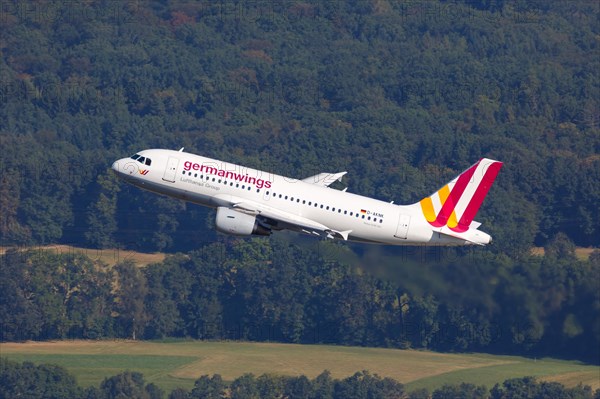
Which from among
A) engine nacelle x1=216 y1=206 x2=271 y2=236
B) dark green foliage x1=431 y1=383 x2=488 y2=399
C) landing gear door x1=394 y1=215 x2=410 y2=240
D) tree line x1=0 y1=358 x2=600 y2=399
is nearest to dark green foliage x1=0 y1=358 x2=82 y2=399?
tree line x1=0 y1=358 x2=600 y2=399

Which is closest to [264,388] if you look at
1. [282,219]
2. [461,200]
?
[461,200]

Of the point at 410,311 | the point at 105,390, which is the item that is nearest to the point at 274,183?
the point at 105,390

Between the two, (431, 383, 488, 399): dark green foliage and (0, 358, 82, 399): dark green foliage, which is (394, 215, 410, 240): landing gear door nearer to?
(431, 383, 488, 399): dark green foliage

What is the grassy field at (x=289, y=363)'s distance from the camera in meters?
181

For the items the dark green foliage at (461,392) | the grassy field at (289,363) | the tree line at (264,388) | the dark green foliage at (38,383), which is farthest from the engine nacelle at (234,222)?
the dark green foliage at (38,383)

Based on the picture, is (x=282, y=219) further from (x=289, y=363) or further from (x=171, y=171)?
(x=289, y=363)

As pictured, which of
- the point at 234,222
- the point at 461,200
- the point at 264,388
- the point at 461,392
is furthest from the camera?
the point at 264,388

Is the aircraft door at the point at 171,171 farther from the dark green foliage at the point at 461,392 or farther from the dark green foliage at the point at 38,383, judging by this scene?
the dark green foliage at the point at 38,383

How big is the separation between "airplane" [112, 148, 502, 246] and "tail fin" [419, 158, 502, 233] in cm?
7

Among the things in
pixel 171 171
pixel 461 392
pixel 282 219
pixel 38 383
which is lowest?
pixel 38 383

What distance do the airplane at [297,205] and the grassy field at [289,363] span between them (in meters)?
65.3

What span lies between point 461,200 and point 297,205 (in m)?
12.3

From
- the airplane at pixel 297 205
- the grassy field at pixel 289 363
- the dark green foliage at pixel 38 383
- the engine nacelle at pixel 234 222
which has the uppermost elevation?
the airplane at pixel 297 205

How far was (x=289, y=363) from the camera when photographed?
189250 mm
